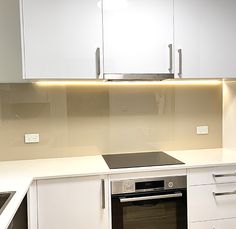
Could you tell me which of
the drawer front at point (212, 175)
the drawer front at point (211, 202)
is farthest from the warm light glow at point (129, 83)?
the drawer front at point (211, 202)

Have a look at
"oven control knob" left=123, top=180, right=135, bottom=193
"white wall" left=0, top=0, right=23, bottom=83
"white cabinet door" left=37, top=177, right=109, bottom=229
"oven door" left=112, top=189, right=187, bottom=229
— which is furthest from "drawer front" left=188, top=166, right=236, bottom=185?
"white wall" left=0, top=0, right=23, bottom=83

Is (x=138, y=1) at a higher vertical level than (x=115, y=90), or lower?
higher

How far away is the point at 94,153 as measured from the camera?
242cm

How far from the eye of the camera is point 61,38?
1949 mm

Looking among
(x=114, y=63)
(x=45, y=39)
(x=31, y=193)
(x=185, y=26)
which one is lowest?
(x=31, y=193)

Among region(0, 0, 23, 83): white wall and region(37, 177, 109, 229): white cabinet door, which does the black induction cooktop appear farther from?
region(0, 0, 23, 83): white wall

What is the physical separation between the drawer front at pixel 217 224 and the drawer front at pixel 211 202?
0.10 feet

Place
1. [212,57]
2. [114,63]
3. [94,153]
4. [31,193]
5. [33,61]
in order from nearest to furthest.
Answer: [31,193], [33,61], [114,63], [212,57], [94,153]

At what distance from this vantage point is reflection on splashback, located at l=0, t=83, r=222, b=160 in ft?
7.50

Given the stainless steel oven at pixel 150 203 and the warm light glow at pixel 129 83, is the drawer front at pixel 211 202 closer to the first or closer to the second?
the stainless steel oven at pixel 150 203

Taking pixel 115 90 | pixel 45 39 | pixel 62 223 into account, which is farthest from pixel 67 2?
pixel 62 223

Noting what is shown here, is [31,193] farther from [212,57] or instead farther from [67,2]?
[212,57]

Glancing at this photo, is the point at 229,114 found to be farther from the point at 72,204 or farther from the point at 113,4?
the point at 72,204

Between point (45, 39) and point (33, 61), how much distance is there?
0.18 meters
